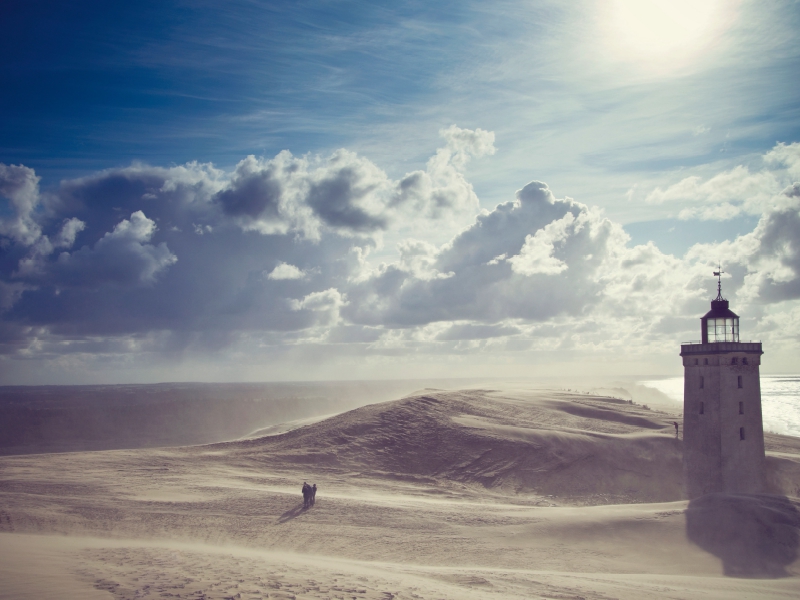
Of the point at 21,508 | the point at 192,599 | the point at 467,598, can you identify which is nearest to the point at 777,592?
the point at 467,598

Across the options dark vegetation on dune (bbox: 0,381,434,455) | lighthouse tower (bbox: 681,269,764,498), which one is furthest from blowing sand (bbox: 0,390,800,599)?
dark vegetation on dune (bbox: 0,381,434,455)

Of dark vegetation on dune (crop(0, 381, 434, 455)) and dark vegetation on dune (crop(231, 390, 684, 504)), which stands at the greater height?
dark vegetation on dune (crop(231, 390, 684, 504))

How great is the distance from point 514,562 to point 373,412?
2049cm

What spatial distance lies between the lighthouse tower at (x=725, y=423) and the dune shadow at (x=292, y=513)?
16029 millimetres

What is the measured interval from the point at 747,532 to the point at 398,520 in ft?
37.4

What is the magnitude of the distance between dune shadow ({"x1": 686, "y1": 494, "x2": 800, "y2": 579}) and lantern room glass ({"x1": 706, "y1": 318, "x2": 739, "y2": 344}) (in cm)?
745

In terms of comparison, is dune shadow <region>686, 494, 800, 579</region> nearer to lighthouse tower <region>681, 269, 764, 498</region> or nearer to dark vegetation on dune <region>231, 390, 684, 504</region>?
lighthouse tower <region>681, 269, 764, 498</region>

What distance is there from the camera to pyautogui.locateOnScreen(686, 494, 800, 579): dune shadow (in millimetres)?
16859

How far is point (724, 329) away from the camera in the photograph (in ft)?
82.3

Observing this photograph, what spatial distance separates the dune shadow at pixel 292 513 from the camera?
19422mm

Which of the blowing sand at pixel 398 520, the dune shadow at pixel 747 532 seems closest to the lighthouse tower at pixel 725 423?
the blowing sand at pixel 398 520

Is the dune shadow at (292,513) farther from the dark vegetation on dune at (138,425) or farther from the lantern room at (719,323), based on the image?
the dark vegetation on dune at (138,425)

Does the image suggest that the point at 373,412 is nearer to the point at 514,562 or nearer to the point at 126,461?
the point at 126,461

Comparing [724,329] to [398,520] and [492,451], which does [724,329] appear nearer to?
[492,451]
